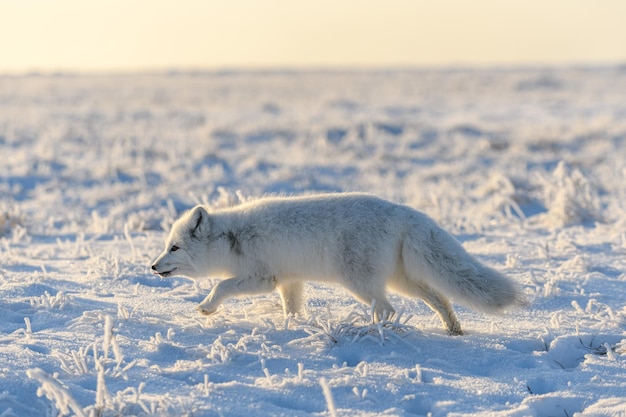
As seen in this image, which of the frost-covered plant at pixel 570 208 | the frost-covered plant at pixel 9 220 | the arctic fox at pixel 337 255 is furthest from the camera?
the frost-covered plant at pixel 570 208

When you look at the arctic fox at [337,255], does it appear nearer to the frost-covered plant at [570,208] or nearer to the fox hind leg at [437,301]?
the fox hind leg at [437,301]

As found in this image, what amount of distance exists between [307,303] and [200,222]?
→ 1071 millimetres

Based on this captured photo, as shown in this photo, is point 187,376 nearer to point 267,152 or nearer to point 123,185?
point 123,185

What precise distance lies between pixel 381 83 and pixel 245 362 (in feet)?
154

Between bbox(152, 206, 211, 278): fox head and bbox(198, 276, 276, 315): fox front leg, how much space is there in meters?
0.34

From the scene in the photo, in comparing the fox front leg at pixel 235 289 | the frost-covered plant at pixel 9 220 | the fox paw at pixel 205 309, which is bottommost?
the frost-covered plant at pixel 9 220

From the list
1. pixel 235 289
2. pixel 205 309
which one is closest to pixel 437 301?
pixel 235 289

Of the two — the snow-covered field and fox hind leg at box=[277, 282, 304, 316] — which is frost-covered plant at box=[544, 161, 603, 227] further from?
fox hind leg at box=[277, 282, 304, 316]

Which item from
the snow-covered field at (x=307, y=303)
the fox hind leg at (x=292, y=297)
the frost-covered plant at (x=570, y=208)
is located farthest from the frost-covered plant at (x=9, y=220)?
the frost-covered plant at (x=570, y=208)

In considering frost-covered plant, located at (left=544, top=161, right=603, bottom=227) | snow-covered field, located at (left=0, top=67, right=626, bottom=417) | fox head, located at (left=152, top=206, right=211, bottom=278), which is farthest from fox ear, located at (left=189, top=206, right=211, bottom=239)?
frost-covered plant, located at (left=544, top=161, right=603, bottom=227)

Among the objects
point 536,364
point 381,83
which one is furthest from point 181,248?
point 381,83

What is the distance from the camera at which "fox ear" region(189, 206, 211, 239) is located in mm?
5207

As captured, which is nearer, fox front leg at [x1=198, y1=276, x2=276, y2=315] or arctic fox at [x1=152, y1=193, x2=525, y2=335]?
arctic fox at [x1=152, y1=193, x2=525, y2=335]

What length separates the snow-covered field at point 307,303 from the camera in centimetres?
379
